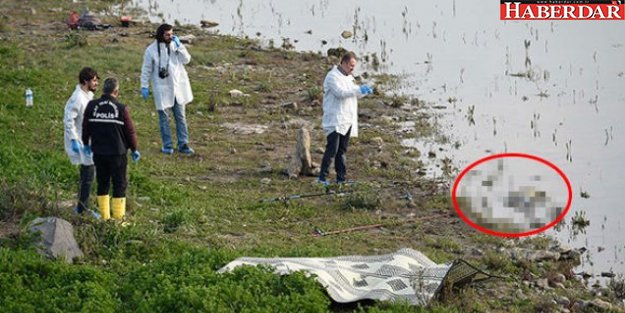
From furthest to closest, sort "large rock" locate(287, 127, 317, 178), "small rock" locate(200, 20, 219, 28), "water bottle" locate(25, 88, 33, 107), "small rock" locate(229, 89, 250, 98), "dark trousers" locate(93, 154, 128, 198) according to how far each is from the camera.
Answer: "small rock" locate(200, 20, 219, 28) → "small rock" locate(229, 89, 250, 98) → "water bottle" locate(25, 88, 33, 107) → "large rock" locate(287, 127, 317, 178) → "dark trousers" locate(93, 154, 128, 198)

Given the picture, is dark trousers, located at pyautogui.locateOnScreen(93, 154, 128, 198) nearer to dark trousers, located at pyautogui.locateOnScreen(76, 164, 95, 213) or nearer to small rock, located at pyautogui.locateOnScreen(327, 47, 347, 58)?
dark trousers, located at pyautogui.locateOnScreen(76, 164, 95, 213)

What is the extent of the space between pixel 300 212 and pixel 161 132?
3290mm

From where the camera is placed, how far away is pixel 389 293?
35.9ft

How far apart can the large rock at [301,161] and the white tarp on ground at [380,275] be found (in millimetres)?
4145

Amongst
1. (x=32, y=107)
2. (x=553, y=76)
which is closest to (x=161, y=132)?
(x=32, y=107)

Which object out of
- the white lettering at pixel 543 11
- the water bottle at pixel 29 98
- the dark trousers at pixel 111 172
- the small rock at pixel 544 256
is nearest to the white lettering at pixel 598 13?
the white lettering at pixel 543 11

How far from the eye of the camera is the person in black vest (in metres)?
12.8

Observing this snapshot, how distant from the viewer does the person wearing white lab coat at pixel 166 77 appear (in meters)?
16.8

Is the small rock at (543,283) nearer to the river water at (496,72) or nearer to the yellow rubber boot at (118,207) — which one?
the river water at (496,72)

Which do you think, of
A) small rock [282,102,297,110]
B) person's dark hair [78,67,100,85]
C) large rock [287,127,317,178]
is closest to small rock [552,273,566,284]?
large rock [287,127,317,178]

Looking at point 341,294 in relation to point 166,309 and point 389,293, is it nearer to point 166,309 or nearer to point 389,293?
point 389,293

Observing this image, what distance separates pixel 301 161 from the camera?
52.9ft

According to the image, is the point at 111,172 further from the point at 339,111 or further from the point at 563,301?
the point at 563,301

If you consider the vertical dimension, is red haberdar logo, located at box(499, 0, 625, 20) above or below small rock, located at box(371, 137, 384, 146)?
above
